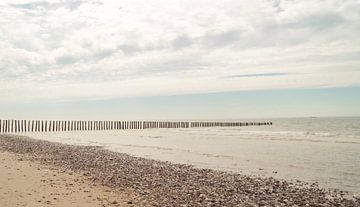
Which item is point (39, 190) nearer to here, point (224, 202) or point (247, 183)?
point (224, 202)

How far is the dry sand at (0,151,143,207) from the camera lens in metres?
9.70

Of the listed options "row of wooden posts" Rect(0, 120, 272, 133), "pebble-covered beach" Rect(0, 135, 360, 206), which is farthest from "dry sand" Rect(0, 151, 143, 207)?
"row of wooden posts" Rect(0, 120, 272, 133)

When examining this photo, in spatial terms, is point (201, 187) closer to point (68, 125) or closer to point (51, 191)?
point (51, 191)

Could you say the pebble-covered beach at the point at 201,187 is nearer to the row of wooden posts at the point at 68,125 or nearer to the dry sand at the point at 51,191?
the dry sand at the point at 51,191

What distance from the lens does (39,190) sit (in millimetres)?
10914

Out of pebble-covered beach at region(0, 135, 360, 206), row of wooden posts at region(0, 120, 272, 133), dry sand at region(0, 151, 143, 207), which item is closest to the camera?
dry sand at region(0, 151, 143, 207)

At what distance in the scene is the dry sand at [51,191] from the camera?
382 inches

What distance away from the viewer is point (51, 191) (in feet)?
35.7

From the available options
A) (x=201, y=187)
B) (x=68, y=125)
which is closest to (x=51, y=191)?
(x=201, y=187)

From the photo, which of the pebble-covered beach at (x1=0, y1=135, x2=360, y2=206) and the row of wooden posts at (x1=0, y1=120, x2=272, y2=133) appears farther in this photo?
Answer: the row of wooden posts at (x1=0, y1=120, x2=272, y2=133)

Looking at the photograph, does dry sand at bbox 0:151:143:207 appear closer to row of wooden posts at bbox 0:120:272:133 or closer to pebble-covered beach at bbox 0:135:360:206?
pebble-covered beach at bbox 0:135:360:206

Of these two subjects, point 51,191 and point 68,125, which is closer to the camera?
point 51,191

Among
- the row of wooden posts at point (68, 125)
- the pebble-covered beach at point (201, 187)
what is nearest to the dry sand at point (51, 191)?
the pebble-covered beach at point (201, 187)

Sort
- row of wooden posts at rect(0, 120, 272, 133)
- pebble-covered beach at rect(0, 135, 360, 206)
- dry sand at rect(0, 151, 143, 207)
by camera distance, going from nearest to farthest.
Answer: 1. dry sand at rect(0, 151, 143, 207)
2. pebble-covered beach at rect(0, 135, 360, 206)
3. row of wooden posts at rect(0, 120, 272, 133)
